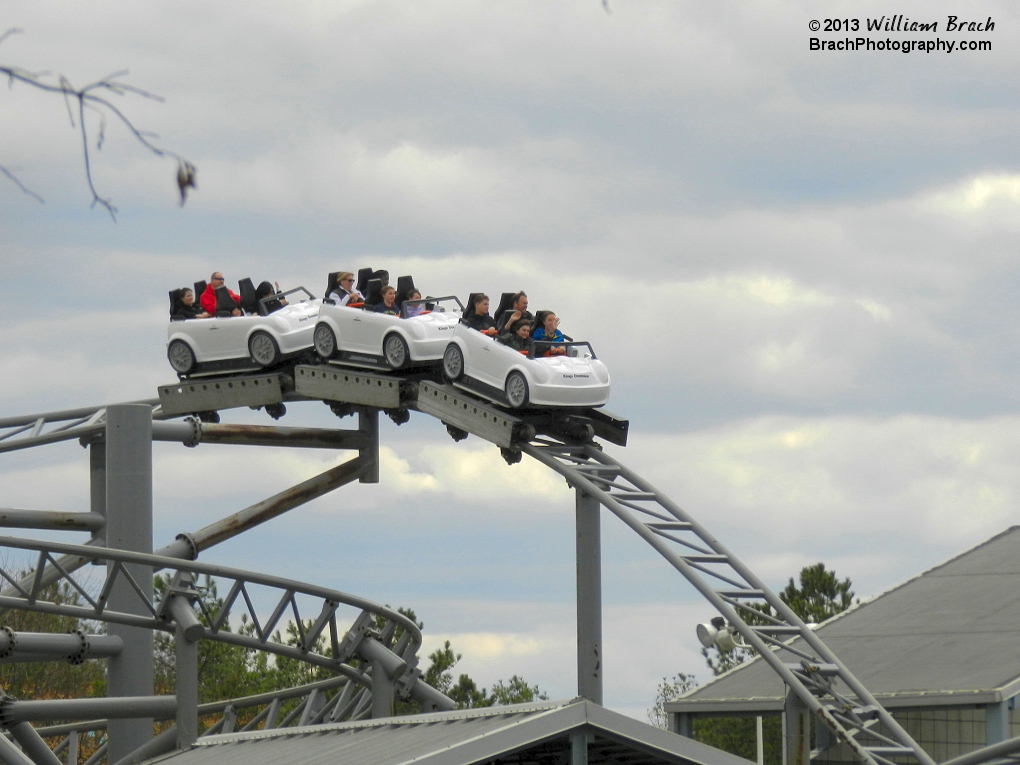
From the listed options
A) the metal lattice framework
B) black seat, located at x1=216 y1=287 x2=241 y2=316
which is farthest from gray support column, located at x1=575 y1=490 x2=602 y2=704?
black seat, located at x1=216 y1=287 x2=241 y2=316

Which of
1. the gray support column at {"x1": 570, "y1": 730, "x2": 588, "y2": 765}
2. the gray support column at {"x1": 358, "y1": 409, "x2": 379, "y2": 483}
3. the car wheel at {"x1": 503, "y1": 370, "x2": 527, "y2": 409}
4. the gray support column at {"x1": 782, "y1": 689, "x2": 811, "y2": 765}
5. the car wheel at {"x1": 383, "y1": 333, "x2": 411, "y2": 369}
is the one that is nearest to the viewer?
the gray support column at {"x1": 570, "y1": 730, "x2": 588, "y2": 765}

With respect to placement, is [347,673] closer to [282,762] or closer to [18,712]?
[18,712]

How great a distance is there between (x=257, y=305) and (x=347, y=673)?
16.5ft

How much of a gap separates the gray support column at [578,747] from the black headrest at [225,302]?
39.3 feet

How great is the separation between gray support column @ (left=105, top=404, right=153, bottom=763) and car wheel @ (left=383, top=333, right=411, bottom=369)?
9.41 feet

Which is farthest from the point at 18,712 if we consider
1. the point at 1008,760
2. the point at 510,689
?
the point at 510,689

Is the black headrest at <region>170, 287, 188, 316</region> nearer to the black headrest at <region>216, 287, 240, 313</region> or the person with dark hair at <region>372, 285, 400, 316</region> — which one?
the black headrest at <region>216, 287, 240, 313</region>

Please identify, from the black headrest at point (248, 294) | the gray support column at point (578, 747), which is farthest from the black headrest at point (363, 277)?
the gray support column at point (578, 747)

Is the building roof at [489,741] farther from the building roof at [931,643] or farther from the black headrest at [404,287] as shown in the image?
the black headrest at [404,287]

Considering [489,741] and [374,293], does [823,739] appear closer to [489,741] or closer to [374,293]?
[374,293]

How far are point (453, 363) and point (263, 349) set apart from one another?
120 inches

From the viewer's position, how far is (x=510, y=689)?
136 feet

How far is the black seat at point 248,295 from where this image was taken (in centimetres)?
2042

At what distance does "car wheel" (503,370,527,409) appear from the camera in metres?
17.2
